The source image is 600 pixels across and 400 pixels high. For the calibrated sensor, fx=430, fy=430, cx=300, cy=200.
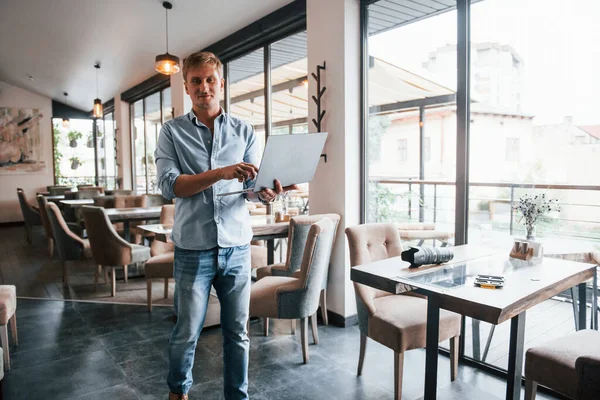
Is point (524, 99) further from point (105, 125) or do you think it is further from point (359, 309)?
point (105, 125)

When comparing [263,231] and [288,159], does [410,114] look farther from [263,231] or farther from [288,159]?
[288,159]

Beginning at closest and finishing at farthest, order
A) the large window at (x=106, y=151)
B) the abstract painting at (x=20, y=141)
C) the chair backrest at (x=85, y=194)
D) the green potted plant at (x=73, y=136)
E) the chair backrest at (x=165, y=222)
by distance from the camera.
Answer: the chair backrest at (x=165, y=222) < the chair backrest at (x=85, y=194) < the abstract painting at (x=20, y=141) < the large window at (x=106, y=151) < the green potted plant at (x=73, y=136)

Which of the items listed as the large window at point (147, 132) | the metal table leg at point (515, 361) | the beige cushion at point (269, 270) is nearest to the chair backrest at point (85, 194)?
the large window at point (147, 132)

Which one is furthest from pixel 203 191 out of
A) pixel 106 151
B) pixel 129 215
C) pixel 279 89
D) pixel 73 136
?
pixel 73 136

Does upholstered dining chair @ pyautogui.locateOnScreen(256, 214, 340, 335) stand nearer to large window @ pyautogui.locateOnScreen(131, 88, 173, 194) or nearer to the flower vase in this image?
the flower vase

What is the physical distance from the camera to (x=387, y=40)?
3389mm

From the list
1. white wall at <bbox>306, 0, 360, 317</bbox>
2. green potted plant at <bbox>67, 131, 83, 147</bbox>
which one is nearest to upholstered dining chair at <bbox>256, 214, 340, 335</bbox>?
white wall at <bbox>306, 0, 360, 317</bbox>

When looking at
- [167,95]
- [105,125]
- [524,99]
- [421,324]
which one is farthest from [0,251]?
[524,99]

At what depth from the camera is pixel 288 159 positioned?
1739 mm

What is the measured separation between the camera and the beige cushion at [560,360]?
5.75 ft

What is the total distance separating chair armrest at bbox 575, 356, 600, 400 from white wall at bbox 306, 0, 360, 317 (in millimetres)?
2141

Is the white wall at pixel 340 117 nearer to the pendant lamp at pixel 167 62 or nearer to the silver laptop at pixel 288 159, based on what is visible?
the silver laptop at pixel 288 159

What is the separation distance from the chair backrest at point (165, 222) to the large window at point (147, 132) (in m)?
2.94

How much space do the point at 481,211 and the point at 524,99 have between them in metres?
0.73
